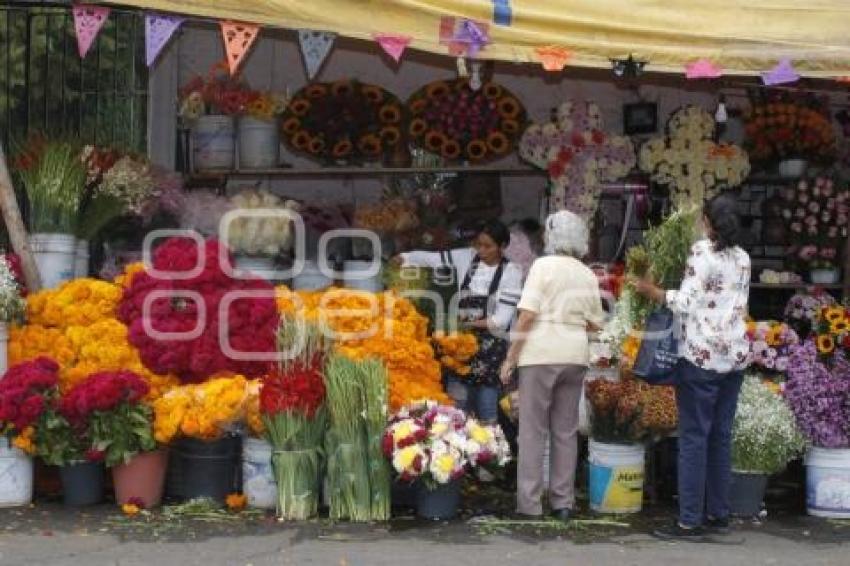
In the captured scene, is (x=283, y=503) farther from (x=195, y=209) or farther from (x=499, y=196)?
(x=499, y=196)

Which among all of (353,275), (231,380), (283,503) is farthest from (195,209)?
(283,503)

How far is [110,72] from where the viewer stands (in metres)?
11.1

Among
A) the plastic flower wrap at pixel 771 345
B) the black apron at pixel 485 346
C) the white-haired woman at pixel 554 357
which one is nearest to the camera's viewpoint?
the white-haired woman at pixel 554 357

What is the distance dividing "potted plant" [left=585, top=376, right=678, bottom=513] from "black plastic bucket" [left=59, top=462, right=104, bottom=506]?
121 inches

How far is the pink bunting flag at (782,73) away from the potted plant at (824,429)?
72.1 inches

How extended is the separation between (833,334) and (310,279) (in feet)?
11.9

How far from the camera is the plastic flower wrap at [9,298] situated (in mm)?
7805

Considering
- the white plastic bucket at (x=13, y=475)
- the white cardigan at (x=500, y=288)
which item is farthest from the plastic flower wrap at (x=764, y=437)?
the white plastic bucket at (x=13, y=475)

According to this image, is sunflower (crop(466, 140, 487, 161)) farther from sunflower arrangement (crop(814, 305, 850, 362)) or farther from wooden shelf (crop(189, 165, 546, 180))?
sunflower arrangement (crop(814, 305, 850, 362))

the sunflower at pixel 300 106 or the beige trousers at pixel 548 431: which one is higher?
A: the sunflower at pixel 300 106

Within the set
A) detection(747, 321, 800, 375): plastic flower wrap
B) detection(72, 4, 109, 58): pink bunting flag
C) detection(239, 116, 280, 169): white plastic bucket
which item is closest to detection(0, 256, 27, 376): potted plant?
detection(72, 4, 109, 58): pink bunting flag

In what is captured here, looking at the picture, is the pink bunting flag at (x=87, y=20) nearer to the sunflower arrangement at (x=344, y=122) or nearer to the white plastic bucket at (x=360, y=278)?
the white plastic bucket at (x=360, y=278)

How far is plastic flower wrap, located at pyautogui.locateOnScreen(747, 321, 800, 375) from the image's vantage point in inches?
335

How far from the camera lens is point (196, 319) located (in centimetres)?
802
